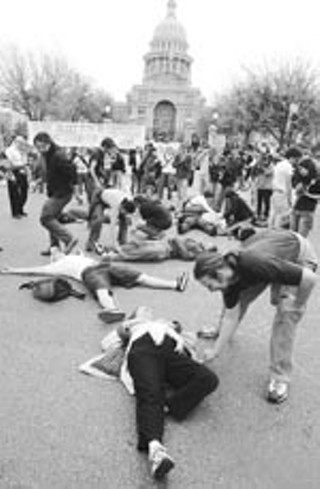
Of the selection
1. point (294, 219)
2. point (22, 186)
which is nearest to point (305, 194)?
point (294, 219)

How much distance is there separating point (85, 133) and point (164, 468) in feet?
46.6

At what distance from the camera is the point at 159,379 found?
8.57 ft

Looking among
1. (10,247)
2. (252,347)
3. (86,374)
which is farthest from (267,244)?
(10,247)

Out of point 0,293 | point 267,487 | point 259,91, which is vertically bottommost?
point 267,487

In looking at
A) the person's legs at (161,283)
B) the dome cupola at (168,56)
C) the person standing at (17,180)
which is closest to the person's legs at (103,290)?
the person's legs at (161,283)

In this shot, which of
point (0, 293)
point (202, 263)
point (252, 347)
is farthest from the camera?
point (0, 293)

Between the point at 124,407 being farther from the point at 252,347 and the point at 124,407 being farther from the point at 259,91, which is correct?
the point at 259,91

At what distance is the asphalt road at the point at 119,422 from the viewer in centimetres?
223

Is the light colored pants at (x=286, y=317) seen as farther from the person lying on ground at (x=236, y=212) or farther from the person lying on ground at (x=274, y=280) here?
the person lying on ground at (x=236, y=212)

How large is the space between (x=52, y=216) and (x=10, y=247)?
1.24m

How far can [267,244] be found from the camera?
9.15ft

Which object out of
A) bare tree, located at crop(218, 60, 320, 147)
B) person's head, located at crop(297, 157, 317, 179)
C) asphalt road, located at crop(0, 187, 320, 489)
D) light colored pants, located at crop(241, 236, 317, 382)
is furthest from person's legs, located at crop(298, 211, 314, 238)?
bare tree, located at crop(218, 60, 320, 147)

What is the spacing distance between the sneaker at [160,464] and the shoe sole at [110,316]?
1848 mm

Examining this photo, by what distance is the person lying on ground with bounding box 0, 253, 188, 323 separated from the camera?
4.44 m
